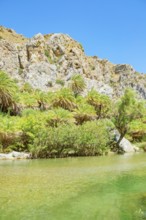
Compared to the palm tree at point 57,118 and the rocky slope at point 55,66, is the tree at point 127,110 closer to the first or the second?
the palm tree at point 57,118


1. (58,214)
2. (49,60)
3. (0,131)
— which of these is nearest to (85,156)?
(0,131)

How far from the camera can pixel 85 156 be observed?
43.2 meters

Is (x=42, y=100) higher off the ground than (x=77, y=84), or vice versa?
(x=77, y=84)

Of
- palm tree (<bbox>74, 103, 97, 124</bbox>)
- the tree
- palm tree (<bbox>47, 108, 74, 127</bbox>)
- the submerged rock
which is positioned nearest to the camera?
the submerged rock

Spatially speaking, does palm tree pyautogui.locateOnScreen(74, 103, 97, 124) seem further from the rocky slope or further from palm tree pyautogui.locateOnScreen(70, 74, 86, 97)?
the rocky slope

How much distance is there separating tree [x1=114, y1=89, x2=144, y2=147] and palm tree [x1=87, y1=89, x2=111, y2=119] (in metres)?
22.7

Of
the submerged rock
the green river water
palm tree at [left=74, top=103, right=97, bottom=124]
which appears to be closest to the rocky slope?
palm tree at [left=74, top=103, right=97, bottom=124]

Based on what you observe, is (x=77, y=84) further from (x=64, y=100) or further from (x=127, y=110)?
(x=127, y=110)

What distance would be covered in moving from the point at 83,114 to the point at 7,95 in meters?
18.3

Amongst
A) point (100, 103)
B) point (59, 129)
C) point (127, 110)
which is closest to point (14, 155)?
point (59, 129)

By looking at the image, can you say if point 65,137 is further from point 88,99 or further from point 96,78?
point 96,78

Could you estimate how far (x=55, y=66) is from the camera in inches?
4439

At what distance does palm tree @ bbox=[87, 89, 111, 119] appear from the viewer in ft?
243

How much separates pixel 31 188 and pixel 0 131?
2562 cm
